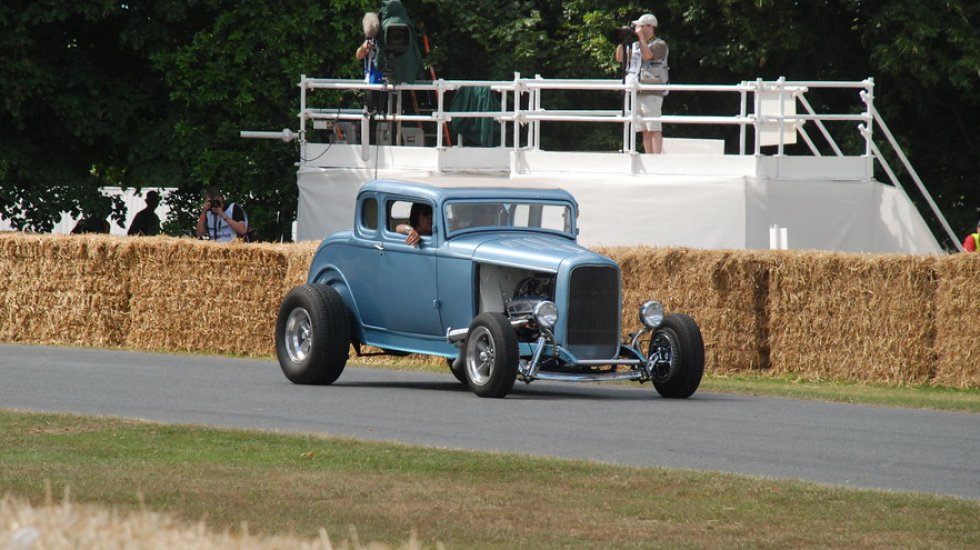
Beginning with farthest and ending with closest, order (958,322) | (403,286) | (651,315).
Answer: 1. (958,322)
2. (403,286)
3. (651,315)

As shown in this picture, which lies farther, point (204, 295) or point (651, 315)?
point (204, 295)

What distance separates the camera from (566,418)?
12.3m

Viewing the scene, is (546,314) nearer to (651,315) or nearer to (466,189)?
(651,315)

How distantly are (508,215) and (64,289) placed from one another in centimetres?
Answer: 765

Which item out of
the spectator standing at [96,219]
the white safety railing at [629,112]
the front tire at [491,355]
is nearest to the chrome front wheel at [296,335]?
the front tire at [491,355]

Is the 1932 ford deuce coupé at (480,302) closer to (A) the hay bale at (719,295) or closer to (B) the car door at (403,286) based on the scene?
(B) the car door at (403,286)

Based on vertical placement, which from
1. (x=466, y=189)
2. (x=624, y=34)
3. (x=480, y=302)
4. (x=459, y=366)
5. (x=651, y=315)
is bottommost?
(x=459, y=366)

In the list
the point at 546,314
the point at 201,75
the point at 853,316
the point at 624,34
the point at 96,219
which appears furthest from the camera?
the point at 201,75

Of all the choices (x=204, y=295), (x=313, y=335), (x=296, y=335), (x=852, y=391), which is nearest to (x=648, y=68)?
(x=204, y=295)

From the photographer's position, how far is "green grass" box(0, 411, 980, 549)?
276 inches

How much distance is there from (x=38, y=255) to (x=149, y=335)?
1.91 m

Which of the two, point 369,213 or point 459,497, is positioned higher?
point 369,213

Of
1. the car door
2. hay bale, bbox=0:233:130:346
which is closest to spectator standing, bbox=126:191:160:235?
hay bale, bbox=0:233:130:346

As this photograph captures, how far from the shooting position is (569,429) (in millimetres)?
11492
